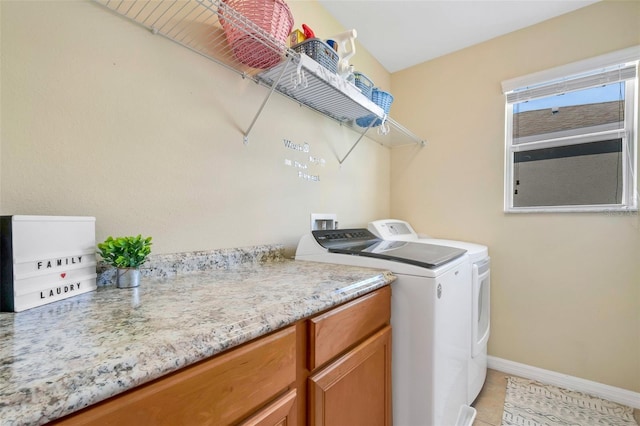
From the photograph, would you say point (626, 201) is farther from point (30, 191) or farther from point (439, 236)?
point (30, 191)

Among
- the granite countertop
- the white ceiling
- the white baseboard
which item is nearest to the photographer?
the granite countertop

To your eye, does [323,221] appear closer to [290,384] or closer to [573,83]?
[290,384]

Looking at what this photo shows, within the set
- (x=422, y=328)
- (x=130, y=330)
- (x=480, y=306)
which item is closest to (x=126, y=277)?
(x=130, y=330)

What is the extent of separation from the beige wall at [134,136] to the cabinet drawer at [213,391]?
0.61 metres

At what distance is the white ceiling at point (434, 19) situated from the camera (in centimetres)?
174

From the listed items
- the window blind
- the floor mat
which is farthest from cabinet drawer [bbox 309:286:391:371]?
the window blind

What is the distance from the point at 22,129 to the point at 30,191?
163 mm

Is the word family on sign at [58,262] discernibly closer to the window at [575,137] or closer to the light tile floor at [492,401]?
the light tile floor at [492,401]

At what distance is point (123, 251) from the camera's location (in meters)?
0.79

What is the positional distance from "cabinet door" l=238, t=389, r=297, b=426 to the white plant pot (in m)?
0.52

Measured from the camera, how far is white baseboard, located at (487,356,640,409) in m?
1.62

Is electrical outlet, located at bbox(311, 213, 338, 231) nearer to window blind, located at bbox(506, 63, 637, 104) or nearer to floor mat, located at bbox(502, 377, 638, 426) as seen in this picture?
floor mat, located at bbox(502, 377, 638, 426)

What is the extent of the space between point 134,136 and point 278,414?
0.94m

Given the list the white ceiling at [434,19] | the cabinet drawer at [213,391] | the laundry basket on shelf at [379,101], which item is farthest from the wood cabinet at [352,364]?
the white ceiling at [434,19]
